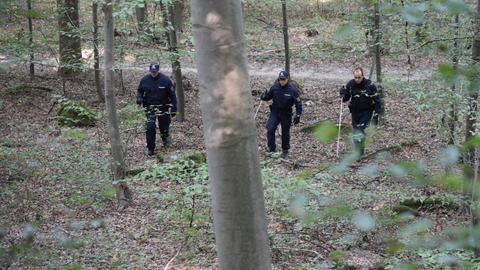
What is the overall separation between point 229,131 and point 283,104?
1000cm

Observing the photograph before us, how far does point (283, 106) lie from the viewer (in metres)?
11.9

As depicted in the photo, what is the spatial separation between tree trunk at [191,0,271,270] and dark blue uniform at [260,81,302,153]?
31.6ft

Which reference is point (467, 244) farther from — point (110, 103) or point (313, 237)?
point (110, 103)

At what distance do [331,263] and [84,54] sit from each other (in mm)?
16552

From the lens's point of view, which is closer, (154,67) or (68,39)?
(154,67)

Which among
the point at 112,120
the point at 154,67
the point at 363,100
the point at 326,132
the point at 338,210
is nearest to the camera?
the point at 326,132

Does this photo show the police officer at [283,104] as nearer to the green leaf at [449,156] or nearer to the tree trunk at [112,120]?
the tree trunk at [112,120]

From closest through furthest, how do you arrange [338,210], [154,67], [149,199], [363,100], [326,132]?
[326,132] < [338,210] < [149,199] < [154,67] < [363,100]

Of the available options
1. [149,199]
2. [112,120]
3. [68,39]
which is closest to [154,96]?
[149,199]

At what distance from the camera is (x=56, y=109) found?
16047 millimetres

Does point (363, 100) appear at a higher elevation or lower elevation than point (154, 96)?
lower

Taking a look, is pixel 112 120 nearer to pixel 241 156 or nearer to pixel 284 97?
pixel 284 97

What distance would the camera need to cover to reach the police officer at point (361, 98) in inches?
451

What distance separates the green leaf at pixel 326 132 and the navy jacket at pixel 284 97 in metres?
10.1
